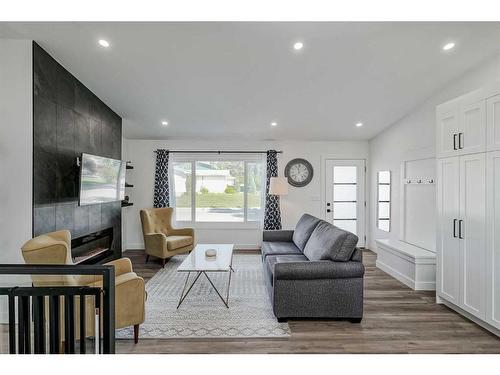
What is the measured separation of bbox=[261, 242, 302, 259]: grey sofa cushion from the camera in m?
3.91

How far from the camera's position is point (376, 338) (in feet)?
8.22

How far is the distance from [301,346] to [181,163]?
459 cm

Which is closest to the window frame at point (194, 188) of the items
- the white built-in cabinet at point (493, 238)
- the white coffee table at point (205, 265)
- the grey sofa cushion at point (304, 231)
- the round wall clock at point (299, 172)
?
the round wall clock at point (299, 172)

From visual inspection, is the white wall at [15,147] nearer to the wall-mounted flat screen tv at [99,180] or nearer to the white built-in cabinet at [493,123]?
the wall-mounted flat screen tv at [99,180]

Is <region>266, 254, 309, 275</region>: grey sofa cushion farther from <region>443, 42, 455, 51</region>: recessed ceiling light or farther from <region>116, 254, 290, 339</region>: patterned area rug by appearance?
<region>443, 42, 455, 51</region>: recessed ceiling light

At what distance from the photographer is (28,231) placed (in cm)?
281

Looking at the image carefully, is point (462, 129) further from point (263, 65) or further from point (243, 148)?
point (243, 148)

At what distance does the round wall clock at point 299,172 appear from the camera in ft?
19.9

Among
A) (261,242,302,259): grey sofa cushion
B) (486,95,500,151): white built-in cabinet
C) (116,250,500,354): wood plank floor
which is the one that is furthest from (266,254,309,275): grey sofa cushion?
(486,95,500,151): white built-in cabinet

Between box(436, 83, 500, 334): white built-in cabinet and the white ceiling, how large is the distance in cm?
69

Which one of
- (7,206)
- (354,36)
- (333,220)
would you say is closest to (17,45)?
(7,206)

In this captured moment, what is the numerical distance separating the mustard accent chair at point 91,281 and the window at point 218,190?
10.8 ft

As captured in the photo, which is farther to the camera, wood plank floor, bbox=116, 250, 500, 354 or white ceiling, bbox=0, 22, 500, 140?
white ceiling, bbox=0, 22, 500, 140

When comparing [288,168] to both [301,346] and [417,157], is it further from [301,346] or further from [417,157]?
[301,346]
